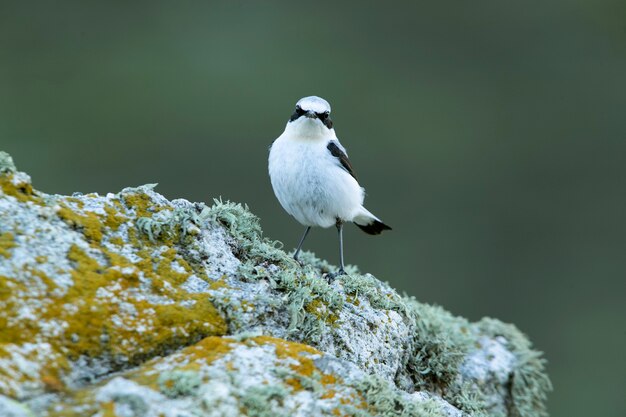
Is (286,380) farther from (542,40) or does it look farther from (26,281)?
(542,40)

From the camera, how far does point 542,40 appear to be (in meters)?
26.4

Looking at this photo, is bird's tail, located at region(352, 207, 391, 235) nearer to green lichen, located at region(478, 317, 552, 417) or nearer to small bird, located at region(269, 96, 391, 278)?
small bird, located at region(269, 96, 391, 278)

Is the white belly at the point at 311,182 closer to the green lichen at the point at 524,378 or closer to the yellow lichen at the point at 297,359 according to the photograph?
the green lichen at the point at 524,378

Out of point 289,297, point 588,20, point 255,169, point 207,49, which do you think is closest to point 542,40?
point 588,20

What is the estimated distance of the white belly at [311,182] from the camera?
6.99 metres

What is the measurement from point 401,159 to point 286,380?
58.0ft

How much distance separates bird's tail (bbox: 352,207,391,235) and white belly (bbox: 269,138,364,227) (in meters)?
0.62

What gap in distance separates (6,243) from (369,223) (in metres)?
4.57

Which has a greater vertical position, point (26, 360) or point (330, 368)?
point (330, 368)

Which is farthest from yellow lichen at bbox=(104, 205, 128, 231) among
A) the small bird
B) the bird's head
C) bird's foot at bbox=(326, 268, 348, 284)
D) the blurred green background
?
the blurred green background

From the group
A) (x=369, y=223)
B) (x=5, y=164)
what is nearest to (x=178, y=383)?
(x=5, y=164)

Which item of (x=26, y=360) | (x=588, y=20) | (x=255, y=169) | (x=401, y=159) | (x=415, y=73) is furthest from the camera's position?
(x=588, y=20)

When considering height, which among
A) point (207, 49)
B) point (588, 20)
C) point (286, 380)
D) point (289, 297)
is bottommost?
point (286, 380)

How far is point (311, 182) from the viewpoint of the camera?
6980mm
